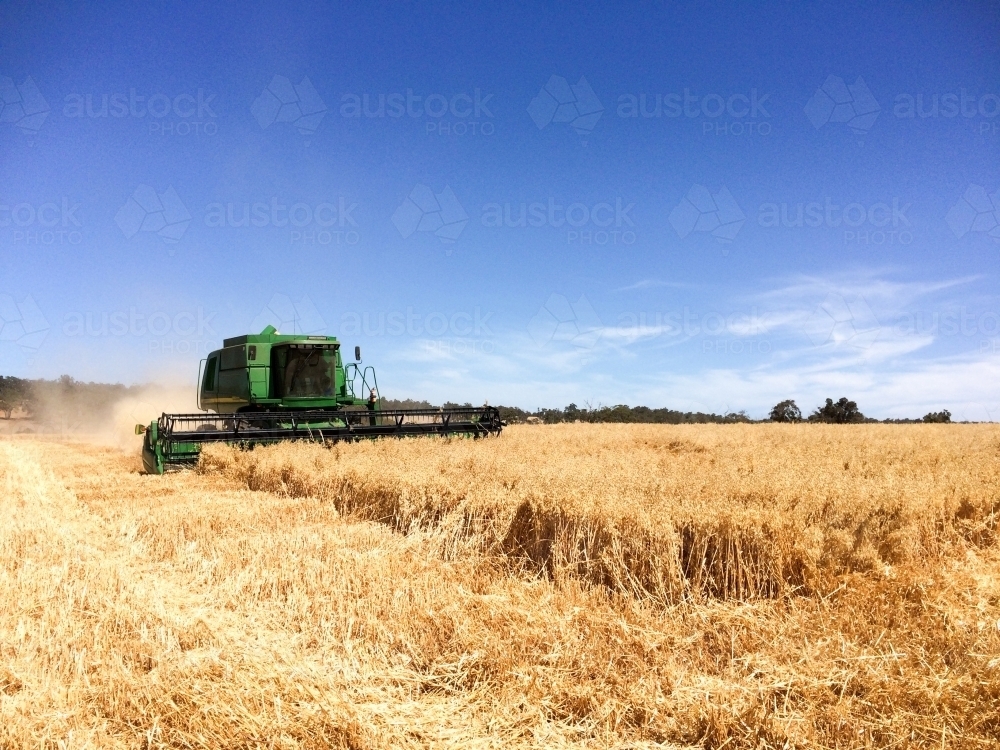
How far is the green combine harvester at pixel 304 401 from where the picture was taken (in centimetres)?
1452

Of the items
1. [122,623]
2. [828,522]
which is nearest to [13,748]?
[122,623]

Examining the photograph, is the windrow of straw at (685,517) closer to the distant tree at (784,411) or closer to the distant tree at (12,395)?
the distant tree at (784,411)

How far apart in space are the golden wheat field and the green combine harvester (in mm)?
6714

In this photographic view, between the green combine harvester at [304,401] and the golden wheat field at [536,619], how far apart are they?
671cm

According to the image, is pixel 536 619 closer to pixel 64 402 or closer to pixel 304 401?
pixel 304 401

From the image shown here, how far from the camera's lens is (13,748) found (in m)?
3.02

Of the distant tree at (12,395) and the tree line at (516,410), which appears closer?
the tree line at (516,410)

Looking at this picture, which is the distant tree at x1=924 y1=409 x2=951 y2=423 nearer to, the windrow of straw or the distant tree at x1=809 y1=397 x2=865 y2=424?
the distant tree at x1=809 y1=397 x2=865 y2=424

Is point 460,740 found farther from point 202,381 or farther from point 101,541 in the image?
point 202,381

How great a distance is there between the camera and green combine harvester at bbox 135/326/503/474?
1452 centimetres

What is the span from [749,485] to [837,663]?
229 centimetres

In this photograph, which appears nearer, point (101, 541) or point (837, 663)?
point (837, 663)

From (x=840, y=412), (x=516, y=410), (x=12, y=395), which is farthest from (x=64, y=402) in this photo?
(x=840, y=412)

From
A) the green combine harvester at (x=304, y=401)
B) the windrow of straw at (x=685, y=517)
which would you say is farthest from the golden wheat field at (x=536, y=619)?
the green combine harvester at (x=304, y=401)
